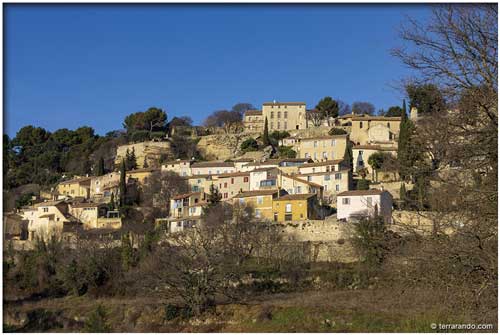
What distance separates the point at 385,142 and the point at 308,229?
21217 mm

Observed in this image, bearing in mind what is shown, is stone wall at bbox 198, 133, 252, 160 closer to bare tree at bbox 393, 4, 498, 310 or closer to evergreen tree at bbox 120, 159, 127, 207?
evergreen tree at bbox 120, 159, 127, 207

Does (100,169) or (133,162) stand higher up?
(133,162)

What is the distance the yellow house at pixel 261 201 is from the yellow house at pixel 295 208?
0.47m

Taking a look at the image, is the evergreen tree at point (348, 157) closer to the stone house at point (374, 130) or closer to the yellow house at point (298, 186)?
the stone house at point (374, 130)

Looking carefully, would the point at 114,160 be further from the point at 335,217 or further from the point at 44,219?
the point at 335,217

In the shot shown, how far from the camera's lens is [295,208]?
42781 mm

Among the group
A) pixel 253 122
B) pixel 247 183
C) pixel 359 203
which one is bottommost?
pixel 359 203

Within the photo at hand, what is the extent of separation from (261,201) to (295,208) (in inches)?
113

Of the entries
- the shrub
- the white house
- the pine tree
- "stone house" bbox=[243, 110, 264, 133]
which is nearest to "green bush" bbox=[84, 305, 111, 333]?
the white house

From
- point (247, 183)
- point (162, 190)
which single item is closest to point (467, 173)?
point (247, 183)

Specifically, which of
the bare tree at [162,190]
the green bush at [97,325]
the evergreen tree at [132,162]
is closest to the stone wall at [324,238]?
the green bush at [97,325]

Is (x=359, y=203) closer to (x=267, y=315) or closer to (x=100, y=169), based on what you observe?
(x=267, y=315)

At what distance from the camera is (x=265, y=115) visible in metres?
73.2

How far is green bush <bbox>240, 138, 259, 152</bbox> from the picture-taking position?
64812 millimetres
